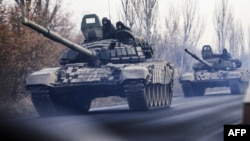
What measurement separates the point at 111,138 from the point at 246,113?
5.06 metres

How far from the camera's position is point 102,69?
13.7m

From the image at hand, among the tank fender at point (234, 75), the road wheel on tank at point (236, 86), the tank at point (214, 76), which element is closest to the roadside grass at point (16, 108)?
the tank at point (214, 76)

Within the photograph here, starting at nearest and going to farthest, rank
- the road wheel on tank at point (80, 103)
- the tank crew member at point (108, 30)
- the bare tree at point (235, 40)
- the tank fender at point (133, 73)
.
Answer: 1. the tank fender at point (133, 73)
2. the road wheel on tank at point (80, 103)
3. the tank crew member at point (108, 30)
4. the bare tree at point (235, 40)

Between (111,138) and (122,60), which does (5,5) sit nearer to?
(122,60)

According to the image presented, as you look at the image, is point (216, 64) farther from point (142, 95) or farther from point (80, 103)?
point (142, 95)

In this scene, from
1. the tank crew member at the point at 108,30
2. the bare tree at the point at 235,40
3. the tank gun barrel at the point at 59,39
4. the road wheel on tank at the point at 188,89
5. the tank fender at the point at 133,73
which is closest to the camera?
the tank gun barrel at the point at 59,39

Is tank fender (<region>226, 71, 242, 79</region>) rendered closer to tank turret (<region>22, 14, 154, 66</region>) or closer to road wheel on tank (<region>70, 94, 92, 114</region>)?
tank turret (<region>22, 14, 154, 66</region>)

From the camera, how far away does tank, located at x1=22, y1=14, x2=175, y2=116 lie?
1307 cm

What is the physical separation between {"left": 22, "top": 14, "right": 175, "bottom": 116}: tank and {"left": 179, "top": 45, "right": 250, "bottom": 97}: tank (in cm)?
881

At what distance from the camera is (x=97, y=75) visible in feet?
44.2

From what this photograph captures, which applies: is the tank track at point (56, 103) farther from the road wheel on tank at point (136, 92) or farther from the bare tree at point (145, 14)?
the bare tree at point (145, 14)

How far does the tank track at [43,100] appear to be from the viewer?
43.2ft

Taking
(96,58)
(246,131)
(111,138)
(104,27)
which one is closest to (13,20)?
(104,27)

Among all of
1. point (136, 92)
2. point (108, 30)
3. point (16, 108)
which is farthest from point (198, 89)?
point (136, 92)
